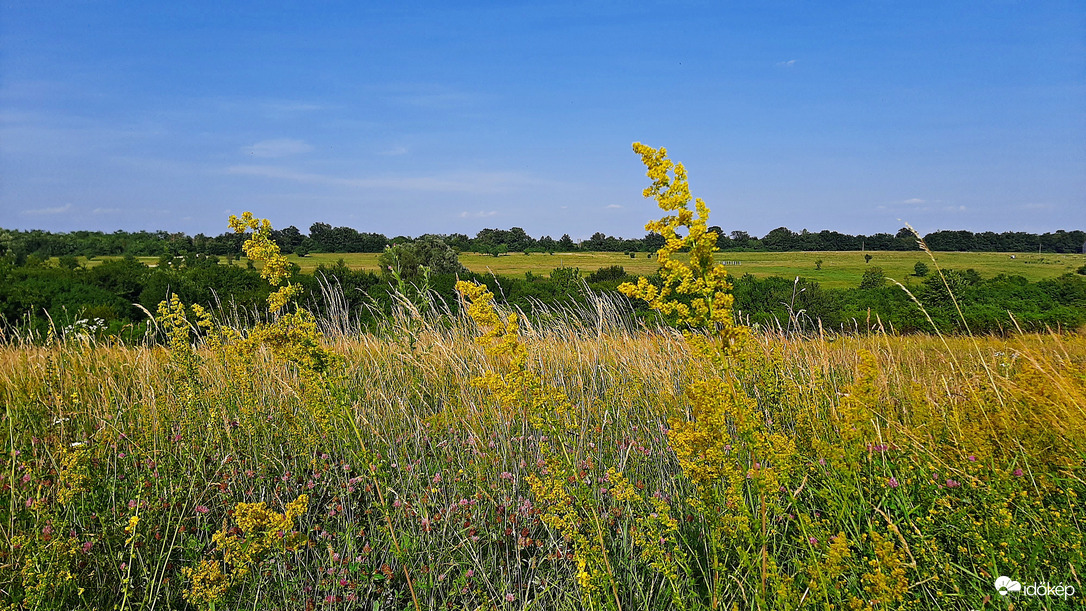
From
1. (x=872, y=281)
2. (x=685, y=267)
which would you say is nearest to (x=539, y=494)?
(x=685, y=267)

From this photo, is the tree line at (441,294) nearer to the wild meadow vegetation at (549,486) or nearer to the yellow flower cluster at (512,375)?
the wild meadow vegetation at (549,486)

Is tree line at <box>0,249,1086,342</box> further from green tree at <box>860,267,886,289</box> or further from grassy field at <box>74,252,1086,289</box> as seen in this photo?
grassy field at <box>74,252,1086,289</box>

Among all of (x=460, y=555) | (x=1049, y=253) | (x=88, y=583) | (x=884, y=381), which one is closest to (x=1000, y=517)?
(x=460, y=555)

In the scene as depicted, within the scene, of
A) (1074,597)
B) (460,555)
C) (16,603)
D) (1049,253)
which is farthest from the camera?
(1049,253)

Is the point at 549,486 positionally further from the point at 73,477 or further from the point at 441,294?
the point at 441,294

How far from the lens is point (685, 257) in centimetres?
218

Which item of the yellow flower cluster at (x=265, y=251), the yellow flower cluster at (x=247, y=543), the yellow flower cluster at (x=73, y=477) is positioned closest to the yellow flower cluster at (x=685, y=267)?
the yellow flower cluster at (x=247, y=543)

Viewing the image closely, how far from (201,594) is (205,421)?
2.33 metres

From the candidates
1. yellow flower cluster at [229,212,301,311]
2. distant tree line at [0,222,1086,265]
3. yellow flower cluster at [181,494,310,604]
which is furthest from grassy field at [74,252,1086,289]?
yellow flower cluster at [181,494,310,604]

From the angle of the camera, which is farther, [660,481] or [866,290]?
[866,290]

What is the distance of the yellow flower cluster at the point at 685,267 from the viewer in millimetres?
1854

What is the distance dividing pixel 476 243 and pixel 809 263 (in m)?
22.7

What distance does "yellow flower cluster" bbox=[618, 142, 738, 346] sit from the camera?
1854 mm

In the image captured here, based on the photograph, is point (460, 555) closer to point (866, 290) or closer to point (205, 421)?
point (205, 421)
